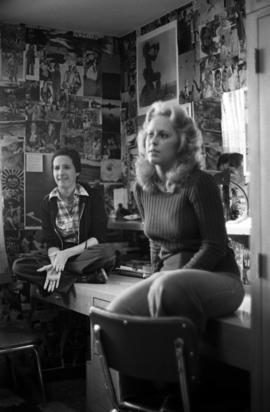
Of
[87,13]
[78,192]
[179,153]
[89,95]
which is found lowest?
[78,192]

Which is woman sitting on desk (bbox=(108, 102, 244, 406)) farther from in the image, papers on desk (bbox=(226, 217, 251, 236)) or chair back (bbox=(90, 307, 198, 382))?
papers on desk (bbox=(226, 217, 251, 236))

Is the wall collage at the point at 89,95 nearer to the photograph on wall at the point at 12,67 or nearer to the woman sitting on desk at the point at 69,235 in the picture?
the photograph on wall at the point at 12,67

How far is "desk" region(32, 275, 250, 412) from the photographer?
6.26ft

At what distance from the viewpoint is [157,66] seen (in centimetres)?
354

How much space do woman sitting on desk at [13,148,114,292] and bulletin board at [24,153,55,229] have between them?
0.75 feet

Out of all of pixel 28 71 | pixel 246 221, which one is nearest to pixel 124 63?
Result: pixel 28 71

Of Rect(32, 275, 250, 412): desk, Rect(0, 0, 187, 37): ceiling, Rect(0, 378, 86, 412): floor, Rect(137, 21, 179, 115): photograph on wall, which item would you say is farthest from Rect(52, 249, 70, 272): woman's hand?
Rect(0, 0, 187, 37): ceiling

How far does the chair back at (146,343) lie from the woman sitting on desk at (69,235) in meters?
1.27

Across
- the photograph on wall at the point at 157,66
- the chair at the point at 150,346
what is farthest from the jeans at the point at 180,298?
the photograph on wall at the point at 157,66

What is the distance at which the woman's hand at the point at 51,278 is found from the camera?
10.0 ft

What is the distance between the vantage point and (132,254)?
3723 millimetres

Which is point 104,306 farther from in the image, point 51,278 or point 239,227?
point 239,227

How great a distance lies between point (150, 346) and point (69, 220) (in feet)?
5.47

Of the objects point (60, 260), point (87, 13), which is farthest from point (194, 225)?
point (87, 13)
